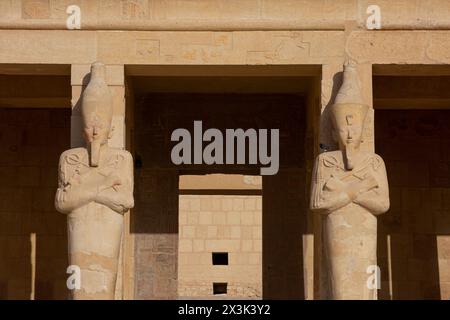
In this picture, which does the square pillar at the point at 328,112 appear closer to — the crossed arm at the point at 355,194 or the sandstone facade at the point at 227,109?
the sandstone facade at the point at 227,109

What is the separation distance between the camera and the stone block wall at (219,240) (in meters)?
20.8

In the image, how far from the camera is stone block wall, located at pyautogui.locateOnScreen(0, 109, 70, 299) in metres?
12.7

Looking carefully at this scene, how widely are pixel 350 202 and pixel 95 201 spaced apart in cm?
230

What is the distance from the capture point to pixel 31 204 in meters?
12.9

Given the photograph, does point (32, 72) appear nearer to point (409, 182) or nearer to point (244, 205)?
point (409, 182)

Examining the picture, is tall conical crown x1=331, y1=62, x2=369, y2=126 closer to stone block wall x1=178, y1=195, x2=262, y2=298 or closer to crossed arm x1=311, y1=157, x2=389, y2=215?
crossed arm x1=311, y1=157, x2=389, y2=215

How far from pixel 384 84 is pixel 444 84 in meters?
0.68

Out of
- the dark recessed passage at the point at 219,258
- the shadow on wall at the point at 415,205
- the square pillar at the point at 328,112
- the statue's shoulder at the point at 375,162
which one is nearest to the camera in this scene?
the statue's shoulder at the point at 375,162

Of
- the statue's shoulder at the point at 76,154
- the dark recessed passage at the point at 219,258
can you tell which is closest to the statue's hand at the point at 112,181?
the statue's shoulder at the point at 76,154

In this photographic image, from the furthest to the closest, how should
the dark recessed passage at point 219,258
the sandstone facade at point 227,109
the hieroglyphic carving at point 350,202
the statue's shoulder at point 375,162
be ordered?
the dark recessed passage at point 219,258
the sandstone facade at point 227,109
the statue's shoulder at point 375,162
the hieroglyphic carving at point 350,202

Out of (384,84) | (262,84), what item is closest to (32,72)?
(262,84)

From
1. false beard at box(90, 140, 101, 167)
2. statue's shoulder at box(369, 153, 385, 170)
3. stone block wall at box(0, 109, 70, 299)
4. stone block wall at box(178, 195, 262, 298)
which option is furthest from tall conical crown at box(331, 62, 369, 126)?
stone block wall at box(178, 195, 262, 298)

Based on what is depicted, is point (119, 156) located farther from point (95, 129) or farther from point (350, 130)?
point (350, 130)

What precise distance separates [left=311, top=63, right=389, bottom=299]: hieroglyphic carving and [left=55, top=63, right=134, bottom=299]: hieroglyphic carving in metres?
1.81
